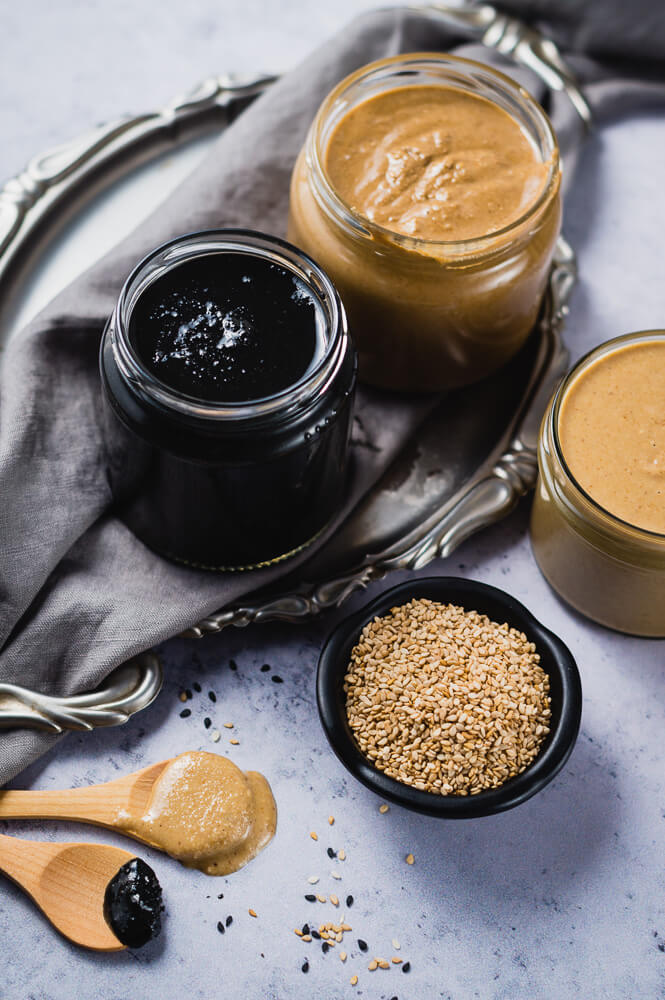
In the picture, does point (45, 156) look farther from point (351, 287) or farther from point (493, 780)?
point (493, 780)

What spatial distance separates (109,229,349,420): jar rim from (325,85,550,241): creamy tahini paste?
0.16m

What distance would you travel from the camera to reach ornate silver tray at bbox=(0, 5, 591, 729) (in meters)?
1.73

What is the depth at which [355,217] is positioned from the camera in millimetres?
1612

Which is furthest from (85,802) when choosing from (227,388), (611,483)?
(611,483)

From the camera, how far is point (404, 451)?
6.17 feet

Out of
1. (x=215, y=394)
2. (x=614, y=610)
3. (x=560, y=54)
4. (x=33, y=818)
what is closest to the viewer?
(x=215, y=394)

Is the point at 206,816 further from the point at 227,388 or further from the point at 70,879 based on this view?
the point at 227,388

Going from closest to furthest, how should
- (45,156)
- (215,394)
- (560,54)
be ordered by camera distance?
(215,394), (45,156), (560,54)

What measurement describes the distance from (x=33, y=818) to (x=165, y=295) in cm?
76

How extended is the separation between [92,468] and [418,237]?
0.61 metres

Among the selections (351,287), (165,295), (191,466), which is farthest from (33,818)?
(351,287)

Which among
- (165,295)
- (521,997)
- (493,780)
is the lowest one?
(521,997)

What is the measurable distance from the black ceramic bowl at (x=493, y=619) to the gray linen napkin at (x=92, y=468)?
0.56 feet

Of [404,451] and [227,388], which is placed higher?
[227,388]
